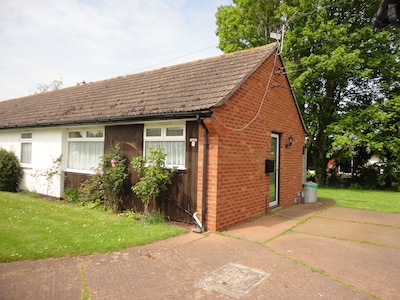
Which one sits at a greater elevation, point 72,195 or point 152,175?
point 152,175

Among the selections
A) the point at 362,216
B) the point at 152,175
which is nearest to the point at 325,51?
the point at 362,216

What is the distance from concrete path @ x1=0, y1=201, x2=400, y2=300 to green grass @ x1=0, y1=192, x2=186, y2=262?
310mm

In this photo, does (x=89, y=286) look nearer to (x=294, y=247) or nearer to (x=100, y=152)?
(x=294, y=247)

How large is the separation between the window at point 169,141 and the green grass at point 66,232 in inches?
65.5

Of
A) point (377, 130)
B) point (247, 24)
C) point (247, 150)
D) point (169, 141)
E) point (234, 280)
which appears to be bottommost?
point (234, 280)

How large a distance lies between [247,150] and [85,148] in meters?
5.80

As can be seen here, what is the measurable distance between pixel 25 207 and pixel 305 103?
60.0 ft

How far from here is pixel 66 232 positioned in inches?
233

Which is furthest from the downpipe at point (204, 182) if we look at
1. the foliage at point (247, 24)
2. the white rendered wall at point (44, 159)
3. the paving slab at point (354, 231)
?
the foliage at point (247, 24)

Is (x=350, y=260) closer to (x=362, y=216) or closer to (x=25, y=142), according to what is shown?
(x=362, y=216)

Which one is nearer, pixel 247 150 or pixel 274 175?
pixel 247 150

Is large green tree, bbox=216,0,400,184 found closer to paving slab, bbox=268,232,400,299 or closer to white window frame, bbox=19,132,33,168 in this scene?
paving slab, bbox=268,232,400,299

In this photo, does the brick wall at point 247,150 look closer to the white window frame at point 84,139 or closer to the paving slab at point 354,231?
the paving slab at point 354,231

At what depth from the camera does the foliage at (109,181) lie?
7957mm
